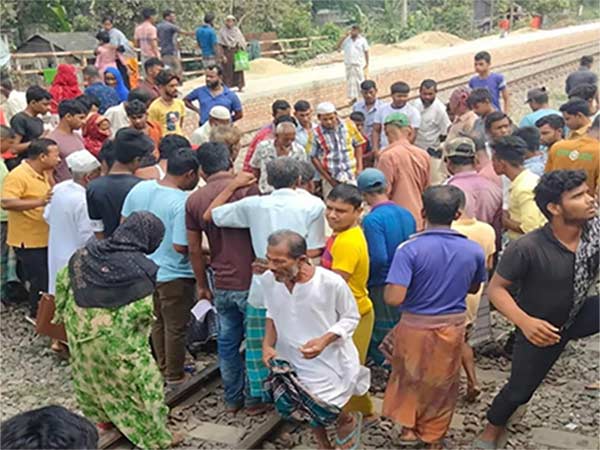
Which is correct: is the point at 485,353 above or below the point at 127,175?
below

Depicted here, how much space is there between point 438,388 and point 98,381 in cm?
197

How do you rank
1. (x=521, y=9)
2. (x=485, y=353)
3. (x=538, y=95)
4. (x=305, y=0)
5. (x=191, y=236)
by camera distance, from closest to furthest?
(x=191, y=236) → (x=485, y=353) → (x=538, y=95) → (x=305, y=0) → (x=521, y=9)

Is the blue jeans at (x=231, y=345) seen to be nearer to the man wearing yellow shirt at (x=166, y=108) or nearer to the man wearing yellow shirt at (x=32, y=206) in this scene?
the man wearing yellow shirt at (x=32, y=206)

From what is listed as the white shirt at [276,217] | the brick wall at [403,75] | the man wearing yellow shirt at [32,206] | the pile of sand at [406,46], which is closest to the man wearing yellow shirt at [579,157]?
the white shirt at [276,217]

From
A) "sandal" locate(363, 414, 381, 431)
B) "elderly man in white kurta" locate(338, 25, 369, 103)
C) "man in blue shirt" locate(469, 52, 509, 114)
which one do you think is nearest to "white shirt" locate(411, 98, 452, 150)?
"man in blue shirt" locate(469, 52, 509, 114)

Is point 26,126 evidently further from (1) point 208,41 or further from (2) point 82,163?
(1) point 208,41

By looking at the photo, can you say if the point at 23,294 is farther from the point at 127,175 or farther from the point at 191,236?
the point at 191,236

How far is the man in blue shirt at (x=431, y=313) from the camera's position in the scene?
4.07 m

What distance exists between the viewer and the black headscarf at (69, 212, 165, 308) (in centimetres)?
411

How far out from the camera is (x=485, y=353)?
19.1 feet

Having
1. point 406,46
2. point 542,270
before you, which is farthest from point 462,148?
point 406,46

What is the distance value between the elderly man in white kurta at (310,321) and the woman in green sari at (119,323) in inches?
28.0

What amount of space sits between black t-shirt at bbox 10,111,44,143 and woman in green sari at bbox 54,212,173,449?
11.6 feet

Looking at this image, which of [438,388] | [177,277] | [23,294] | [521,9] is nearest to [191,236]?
[177,277]
